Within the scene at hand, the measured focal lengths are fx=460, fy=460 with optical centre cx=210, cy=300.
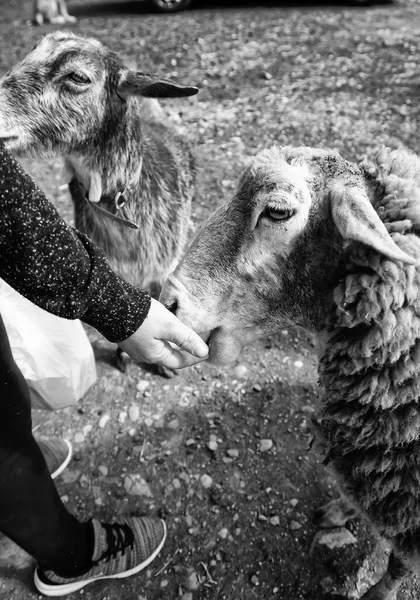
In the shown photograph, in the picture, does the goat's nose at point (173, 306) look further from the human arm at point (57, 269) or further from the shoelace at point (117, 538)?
the shoelace at point (117, 538)

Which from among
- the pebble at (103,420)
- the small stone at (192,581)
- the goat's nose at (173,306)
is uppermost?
the goat's nose at (173,306)

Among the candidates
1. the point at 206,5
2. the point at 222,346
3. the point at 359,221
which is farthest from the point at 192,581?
the point at 206,5

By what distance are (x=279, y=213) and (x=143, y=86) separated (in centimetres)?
158

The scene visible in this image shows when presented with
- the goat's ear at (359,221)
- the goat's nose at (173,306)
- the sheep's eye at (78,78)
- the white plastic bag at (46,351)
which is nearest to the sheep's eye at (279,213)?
the goat's ear at (359,221)

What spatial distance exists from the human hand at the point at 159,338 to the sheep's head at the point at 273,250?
0.16m

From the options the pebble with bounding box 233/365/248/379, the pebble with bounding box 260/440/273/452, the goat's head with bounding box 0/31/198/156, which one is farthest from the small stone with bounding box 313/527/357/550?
the goat's head with bounding box 0/31/198/156

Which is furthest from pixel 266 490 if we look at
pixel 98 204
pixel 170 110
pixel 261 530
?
pixel 170 110

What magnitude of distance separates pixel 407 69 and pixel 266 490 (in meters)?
6.48

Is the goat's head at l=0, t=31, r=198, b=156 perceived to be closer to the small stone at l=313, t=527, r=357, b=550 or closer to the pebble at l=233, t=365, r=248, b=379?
the pebble at l=233, t=365, r=248, b=379

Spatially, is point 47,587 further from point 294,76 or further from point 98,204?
point 294,76

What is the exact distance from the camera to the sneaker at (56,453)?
2885mm

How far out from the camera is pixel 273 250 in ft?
5.73

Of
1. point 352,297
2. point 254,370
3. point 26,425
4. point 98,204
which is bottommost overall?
point 254,370

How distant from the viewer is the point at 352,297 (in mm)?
1636
